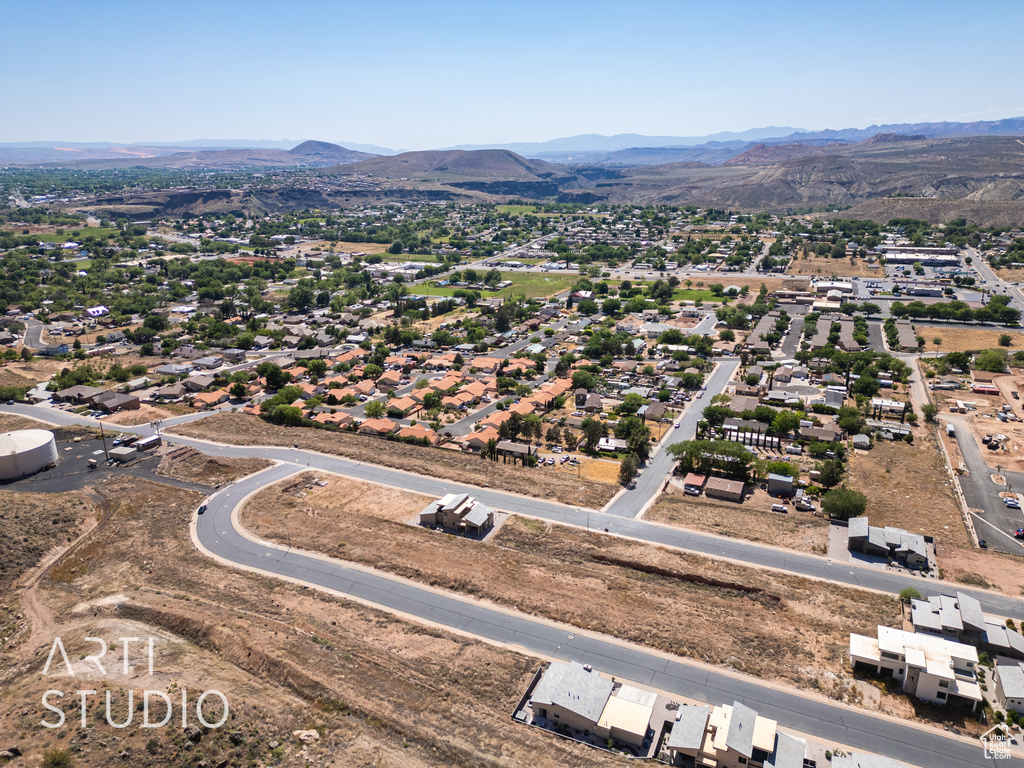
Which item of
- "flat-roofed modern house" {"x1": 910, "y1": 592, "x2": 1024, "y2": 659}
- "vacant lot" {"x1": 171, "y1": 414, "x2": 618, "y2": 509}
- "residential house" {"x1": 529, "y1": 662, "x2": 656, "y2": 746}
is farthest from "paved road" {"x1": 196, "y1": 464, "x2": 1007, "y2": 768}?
"vacant lot" {"x1": 171, "y1": 414, "x2": 618, "y2": 509}

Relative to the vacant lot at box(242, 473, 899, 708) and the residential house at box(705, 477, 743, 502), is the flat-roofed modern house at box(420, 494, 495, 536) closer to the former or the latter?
the vacant lot at box(242, 473, 899, 708)

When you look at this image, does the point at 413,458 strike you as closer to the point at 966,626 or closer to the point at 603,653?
the point at 603,653

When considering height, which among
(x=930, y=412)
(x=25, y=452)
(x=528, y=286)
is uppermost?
(x=528, y=286)

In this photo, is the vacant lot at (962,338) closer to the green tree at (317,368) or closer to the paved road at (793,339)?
the paved road at (793,339)

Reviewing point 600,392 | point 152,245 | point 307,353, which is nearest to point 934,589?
point 600,392

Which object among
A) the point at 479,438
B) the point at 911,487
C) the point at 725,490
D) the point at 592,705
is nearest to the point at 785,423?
the point at 911,487

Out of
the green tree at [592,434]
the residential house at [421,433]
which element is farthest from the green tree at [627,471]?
the residential house at [421,433]
